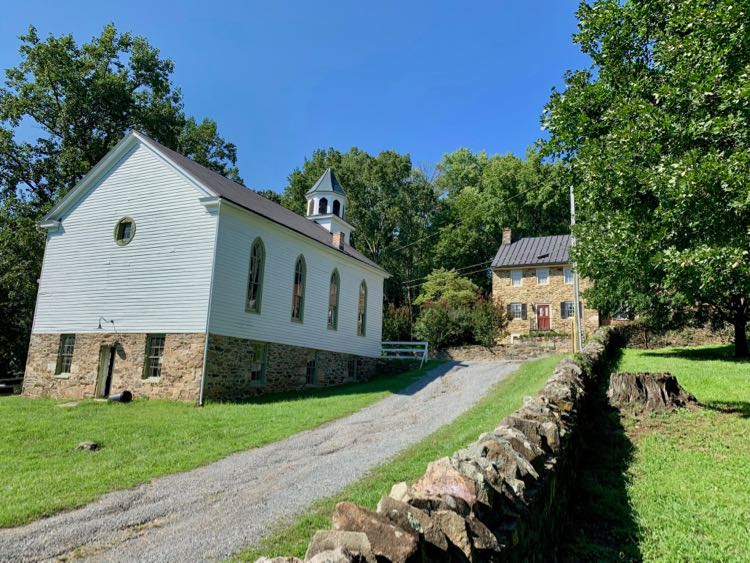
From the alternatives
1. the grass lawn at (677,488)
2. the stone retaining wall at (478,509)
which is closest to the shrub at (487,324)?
the grass lawn at (677,488)

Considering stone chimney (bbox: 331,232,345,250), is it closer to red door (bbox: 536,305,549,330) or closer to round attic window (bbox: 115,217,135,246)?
round attic window (bbox: 115,217,135,246)

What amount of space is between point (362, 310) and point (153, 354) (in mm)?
11736

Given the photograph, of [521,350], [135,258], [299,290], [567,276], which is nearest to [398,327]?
[521,350]

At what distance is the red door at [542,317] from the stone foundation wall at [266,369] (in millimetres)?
19973

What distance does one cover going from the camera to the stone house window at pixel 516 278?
40.6m

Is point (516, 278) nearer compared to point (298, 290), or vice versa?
point (298, 290)

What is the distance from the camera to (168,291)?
706 inches

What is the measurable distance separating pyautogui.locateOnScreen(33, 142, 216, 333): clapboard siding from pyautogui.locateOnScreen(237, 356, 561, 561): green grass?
375 inches

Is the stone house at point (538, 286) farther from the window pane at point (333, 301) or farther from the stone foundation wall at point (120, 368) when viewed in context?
the stone foundation wall at point (120, 368)

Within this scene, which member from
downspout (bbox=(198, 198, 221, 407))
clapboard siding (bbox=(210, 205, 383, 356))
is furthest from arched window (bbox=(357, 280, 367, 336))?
downspout (bbox=(198, 198, 221, 407))

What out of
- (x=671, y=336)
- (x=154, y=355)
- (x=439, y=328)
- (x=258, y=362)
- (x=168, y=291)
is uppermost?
(x=168, y=291)

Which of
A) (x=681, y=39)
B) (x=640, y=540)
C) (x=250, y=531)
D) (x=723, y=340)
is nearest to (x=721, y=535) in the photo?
(x=640, y=540)

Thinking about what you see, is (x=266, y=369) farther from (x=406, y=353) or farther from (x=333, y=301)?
(x=406, y=353)

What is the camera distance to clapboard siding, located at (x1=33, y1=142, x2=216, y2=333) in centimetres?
1766
